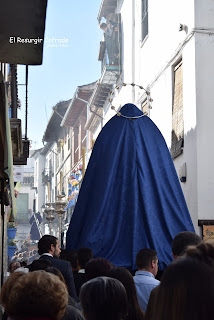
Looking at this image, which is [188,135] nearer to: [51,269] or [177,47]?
[177,47]

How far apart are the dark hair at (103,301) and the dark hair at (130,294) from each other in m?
0.96

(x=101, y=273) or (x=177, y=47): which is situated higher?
(x=177, y=47)

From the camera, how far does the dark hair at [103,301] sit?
323 centimetres

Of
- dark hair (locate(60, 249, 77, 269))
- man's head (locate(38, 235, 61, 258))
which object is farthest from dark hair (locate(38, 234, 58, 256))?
dark hair (locate(60, 249, 77, 269))

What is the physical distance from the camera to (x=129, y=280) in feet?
14.2

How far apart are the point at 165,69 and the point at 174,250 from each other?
1056 cm

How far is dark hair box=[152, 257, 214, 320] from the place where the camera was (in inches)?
76.9

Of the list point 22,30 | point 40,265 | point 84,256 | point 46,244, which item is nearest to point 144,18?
point 22,30

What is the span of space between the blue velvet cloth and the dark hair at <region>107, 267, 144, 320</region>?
10.7 ft

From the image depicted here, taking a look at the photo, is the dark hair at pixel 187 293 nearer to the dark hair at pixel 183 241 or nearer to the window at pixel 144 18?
the dark hair at pixel 183 241

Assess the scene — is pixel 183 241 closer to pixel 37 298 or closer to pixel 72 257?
pixel 37 298

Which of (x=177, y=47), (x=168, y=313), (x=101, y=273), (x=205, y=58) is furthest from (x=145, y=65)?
(x=168, y=313)

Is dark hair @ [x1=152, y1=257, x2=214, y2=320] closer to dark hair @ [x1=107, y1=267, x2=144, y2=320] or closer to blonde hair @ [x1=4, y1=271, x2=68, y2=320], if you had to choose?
blonde hair @ [x1=4, y1=271, x2=68, y2=320]

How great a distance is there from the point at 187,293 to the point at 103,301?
1361 mm
